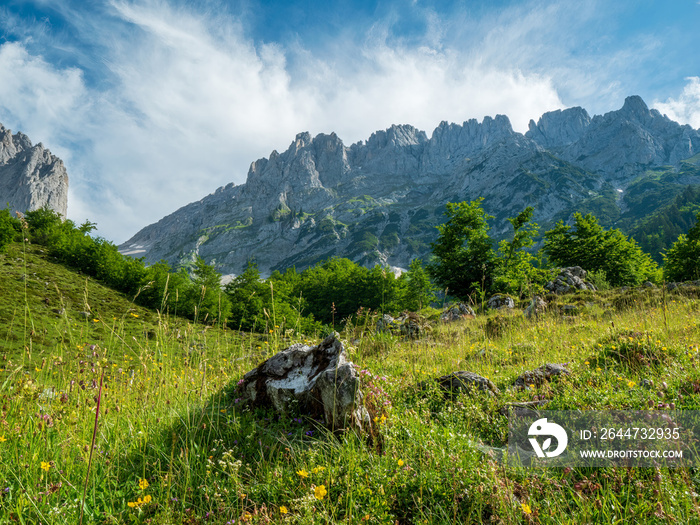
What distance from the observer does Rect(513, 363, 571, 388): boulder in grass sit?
447cm

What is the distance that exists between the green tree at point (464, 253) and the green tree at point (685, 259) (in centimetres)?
2034

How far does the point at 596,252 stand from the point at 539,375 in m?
37.5

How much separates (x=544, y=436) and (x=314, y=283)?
53.6 metres

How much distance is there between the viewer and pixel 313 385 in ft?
11.9

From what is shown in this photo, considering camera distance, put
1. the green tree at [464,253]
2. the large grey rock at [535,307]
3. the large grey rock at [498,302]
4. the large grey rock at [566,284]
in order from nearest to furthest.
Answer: the large grey rock at [535,307] < the large grey rock at [498,302] < the large grey rock at [566,284] < the green tree at [464,253]

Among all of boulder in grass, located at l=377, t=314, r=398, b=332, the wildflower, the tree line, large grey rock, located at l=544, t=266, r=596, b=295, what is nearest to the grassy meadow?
the wildflower

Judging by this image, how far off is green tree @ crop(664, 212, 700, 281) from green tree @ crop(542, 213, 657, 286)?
2865mm

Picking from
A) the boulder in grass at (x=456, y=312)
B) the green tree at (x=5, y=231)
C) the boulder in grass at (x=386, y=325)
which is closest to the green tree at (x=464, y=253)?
the boulder in grass at (x=456, y=312)

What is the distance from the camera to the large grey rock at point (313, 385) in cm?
329

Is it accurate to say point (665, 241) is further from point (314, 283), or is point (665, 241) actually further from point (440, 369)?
point (440, 369)

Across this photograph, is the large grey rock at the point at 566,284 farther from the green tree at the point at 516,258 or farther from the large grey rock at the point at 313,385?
the large grey rock at the point at 313,385

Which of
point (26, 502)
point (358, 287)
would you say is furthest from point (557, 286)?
point (358, 287)

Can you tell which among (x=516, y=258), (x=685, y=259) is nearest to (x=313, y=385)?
(x=516, y=258)

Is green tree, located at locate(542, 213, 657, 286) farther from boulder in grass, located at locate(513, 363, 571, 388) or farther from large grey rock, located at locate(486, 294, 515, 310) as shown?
boulder in grass, located at locate(513, 363, 571, 388)
